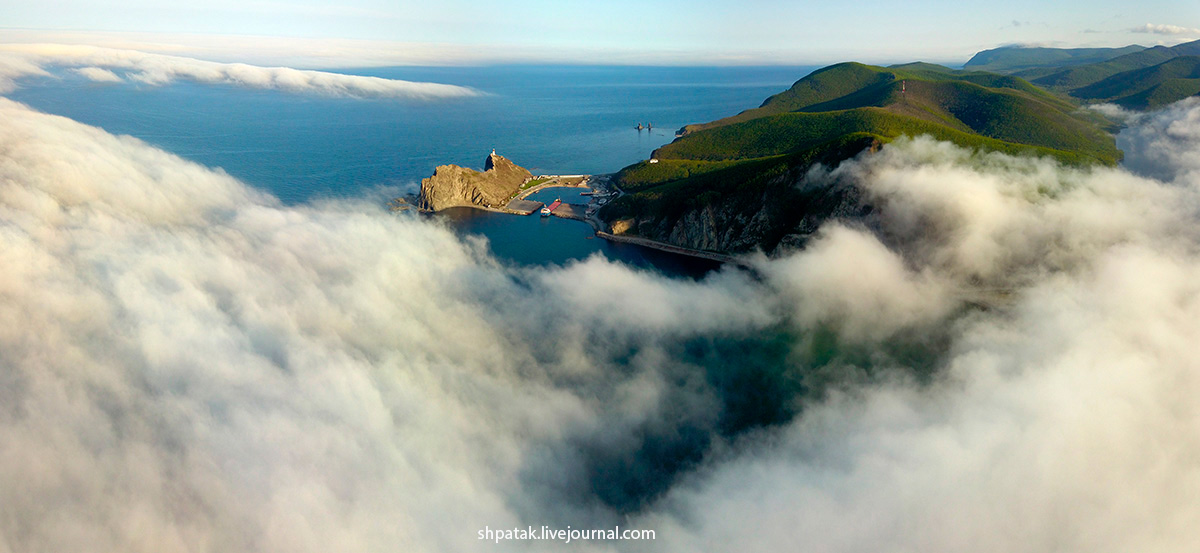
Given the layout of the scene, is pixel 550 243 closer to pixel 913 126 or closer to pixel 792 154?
pixel 792 154

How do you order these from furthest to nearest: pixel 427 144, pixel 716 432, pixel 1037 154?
1. pixel 427 144
2. pixel 1037 154
3. pixel 716 432

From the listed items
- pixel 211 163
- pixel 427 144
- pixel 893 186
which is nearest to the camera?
pixel 893 186

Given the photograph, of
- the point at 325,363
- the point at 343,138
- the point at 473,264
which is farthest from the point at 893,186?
the point at 343,138

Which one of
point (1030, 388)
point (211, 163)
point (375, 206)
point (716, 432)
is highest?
point (211, 163)

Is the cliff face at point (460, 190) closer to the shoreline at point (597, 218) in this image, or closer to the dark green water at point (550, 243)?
the shoreline at point (597, 218)

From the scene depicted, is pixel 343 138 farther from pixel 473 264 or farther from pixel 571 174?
pixel 473 264

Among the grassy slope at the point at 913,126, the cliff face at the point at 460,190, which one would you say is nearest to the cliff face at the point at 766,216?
the cliff face at the point at 460,190

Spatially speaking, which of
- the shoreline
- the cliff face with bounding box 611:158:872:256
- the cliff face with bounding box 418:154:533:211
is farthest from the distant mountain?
the cliff face with bounding box 418:154:533:211

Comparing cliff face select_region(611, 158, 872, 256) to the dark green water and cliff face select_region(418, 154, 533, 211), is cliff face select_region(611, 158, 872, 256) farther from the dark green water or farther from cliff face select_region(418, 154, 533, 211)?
cliff face select_region(418, 154, 533, 211)
